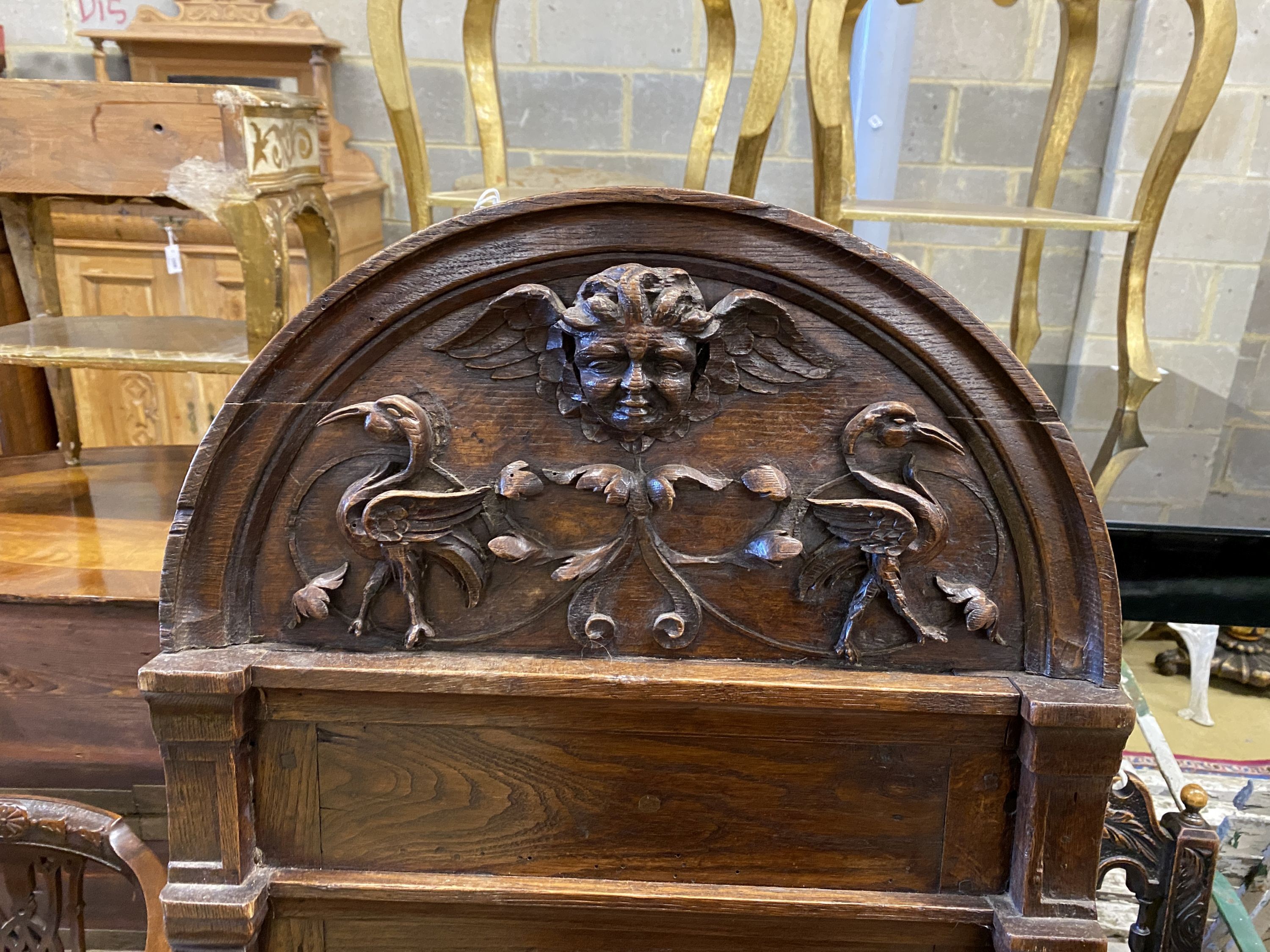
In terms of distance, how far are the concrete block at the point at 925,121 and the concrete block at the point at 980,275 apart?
243 millimetres

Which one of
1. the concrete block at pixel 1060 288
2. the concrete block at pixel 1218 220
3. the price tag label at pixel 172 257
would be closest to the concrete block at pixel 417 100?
the price tag label at pixel 172 257

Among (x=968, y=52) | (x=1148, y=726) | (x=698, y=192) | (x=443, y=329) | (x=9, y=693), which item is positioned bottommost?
(x=1148, y=726)

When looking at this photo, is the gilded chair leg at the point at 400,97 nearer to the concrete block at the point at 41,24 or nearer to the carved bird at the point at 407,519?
the carved bird at the point at 407,519

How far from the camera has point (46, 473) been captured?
155cm

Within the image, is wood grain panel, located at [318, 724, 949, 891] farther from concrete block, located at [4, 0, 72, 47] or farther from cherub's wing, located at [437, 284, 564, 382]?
concrete block, located at [4, 0, 72, 47]

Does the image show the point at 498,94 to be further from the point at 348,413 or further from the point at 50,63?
the point at 50,63

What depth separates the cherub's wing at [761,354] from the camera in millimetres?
695

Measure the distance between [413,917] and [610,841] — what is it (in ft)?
0.65

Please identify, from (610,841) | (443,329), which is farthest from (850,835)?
(443,329)

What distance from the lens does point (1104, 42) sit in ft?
7.10

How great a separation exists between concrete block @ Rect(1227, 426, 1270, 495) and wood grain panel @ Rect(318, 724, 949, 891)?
0.85 metres

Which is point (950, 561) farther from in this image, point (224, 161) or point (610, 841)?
point (224, 161)

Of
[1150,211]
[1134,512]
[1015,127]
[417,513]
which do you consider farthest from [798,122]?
[417,513]

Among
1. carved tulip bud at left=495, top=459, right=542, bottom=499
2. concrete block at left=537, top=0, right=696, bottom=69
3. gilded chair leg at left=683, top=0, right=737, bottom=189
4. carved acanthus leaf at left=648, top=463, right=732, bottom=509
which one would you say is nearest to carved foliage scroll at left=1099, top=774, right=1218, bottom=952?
carved acanthus leaf at left=648, top=463, right=732, bottom=509
